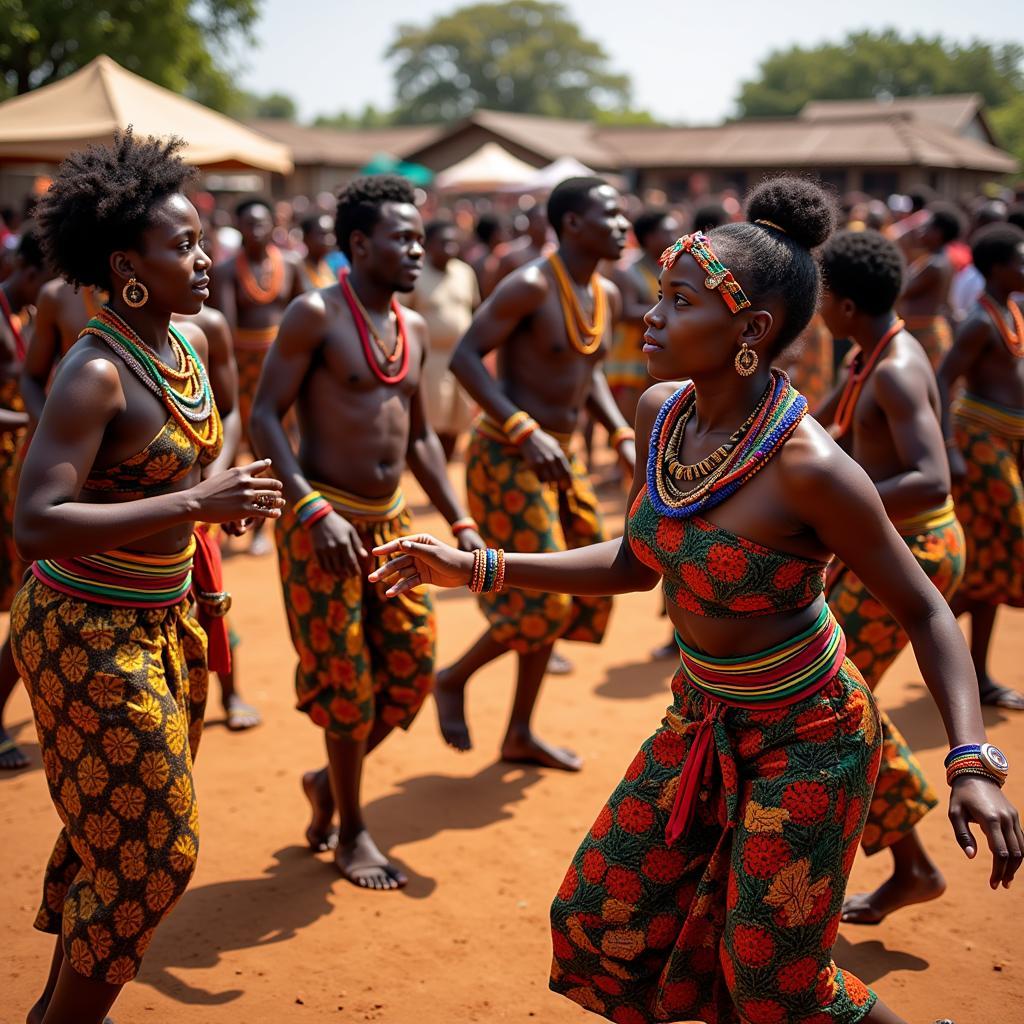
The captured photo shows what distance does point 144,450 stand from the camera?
9.99ft

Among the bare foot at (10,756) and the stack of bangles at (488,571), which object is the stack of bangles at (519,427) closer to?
the stack of bangles at (488,571)

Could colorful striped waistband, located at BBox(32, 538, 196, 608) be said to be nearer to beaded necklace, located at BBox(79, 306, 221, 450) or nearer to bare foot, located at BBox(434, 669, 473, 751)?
beaded necklace, located at BBox(79, 306, 221, 450)

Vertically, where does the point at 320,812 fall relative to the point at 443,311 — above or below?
below

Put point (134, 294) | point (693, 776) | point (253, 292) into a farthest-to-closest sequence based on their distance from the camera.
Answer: point (253, 292)
point (134, 294)
point (693, 776)

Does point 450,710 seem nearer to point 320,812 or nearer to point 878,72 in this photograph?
point 320,812

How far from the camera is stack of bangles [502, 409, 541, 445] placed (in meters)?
5.00

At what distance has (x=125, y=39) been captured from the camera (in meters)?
24.1

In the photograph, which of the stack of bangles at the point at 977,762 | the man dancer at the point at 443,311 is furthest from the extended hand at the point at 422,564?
the man dancer at the point at 443,311

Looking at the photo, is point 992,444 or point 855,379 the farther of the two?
point 992,444

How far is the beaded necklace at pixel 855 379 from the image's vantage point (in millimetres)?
4133

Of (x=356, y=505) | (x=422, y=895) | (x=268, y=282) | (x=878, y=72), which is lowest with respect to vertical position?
(x=422, y=895)

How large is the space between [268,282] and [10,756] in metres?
4.77

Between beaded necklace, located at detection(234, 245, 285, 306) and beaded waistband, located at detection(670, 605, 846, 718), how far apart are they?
273 inches

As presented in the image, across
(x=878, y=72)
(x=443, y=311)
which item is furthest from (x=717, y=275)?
(x=878, y=72)
